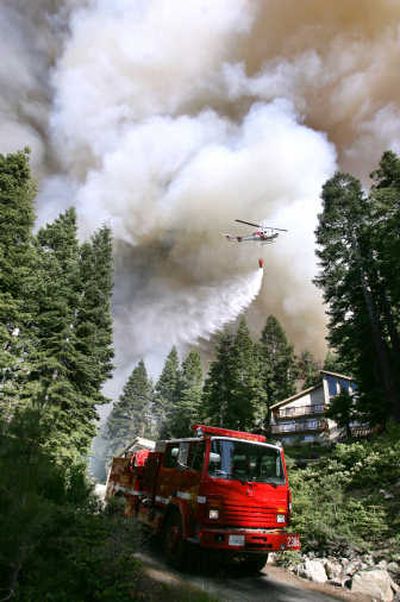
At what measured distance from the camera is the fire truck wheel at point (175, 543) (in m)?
8.16

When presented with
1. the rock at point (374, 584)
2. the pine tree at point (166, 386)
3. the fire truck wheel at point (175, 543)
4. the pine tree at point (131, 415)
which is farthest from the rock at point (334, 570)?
the pine tree at point (131, 415)

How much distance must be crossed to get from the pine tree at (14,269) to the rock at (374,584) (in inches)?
629

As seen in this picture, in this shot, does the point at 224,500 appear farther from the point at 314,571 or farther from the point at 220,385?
the point at 220,385

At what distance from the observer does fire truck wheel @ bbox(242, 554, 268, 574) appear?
8.86 m

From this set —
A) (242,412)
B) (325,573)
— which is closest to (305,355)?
(242,412)

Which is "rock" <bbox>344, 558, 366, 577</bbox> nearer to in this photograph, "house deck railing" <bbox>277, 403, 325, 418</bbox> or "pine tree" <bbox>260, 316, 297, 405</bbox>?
"house deck railing" <bbox>277, 403, 325, 418</bbox>

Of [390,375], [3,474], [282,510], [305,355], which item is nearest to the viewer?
[3,474]

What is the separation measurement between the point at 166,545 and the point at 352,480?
841 centimetres

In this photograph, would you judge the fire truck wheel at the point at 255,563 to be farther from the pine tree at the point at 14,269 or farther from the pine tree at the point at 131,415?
the pine tree at the point at 131,415

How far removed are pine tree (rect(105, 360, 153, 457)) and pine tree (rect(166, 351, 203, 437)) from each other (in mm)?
18091

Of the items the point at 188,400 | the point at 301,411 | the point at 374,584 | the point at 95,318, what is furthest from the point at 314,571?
the point at 188,400

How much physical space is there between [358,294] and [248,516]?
22515 millimetres

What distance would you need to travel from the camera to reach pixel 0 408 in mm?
18375

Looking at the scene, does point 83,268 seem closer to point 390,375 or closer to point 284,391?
point 390,375
